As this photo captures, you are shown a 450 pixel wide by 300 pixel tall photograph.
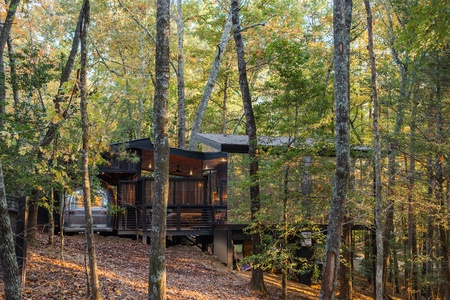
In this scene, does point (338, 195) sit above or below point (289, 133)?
below

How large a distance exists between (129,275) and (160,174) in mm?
5148

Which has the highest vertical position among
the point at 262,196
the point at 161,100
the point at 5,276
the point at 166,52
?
the point at 166,52

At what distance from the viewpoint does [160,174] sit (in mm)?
7414

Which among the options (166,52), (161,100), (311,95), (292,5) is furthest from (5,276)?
(292,5)

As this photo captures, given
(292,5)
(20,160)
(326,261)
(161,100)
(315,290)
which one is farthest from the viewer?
(292,5)

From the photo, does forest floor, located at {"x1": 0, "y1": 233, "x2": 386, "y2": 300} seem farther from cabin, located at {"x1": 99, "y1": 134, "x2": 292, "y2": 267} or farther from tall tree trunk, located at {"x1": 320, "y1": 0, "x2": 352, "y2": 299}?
tall tree trunk, located at {"x1": 320, "y1": 0, "x2": 352, "y2": 299}

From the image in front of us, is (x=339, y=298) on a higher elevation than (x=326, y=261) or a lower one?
lower

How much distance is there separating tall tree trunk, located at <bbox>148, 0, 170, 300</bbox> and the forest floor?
2189mm

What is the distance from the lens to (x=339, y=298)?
15.2 meters

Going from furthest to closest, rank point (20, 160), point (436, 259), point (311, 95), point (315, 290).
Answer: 1. point (315, 290)
2. point (436, 259)
3. point (311, 95)
4. point (20, 160)

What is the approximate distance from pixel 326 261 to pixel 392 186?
6153 mm

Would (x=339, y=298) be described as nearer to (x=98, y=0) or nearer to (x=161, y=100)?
(x=161, y=100)

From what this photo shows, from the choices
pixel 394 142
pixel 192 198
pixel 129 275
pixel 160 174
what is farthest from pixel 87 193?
pixel 394 142

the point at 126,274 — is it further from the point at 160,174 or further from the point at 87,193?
the point at 160,174
